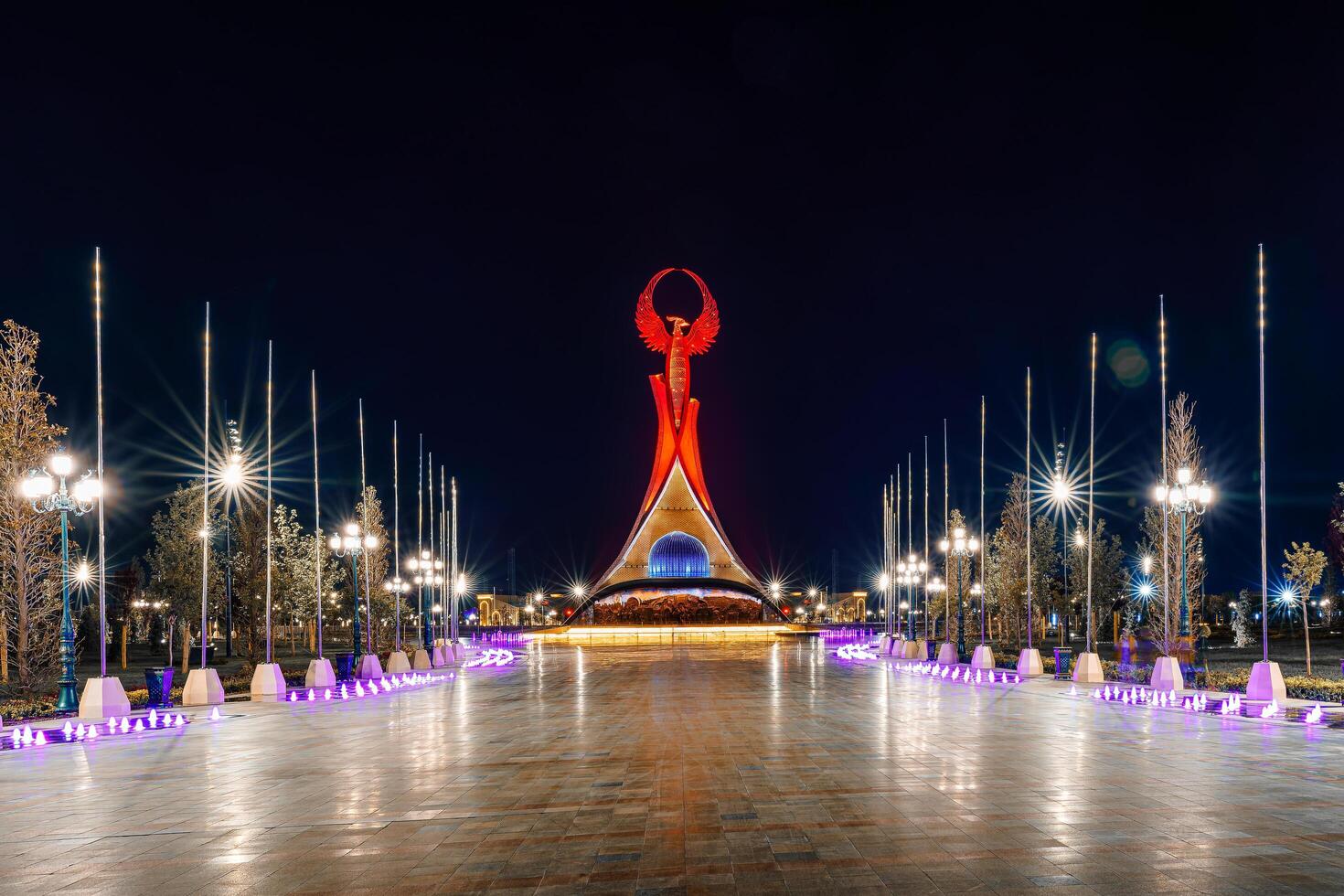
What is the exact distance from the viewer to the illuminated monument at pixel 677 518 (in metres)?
70.6

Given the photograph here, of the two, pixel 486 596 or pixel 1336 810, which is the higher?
pixel 1336 810

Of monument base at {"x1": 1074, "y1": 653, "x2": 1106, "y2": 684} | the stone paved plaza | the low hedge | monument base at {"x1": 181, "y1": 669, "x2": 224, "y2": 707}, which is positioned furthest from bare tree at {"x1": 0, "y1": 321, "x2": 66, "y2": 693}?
monument base at {"x1": 1074, "y1": 653, "x2": 1106, "y2": 684}

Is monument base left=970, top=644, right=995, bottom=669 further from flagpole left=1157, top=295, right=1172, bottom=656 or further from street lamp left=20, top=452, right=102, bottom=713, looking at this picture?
street lamp left=20, top=452, right=102, bottom=713

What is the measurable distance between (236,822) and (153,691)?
1148 centimetres

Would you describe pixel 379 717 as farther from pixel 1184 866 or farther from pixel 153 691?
pixel 1184 866

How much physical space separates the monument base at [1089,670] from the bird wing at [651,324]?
54.0 meters

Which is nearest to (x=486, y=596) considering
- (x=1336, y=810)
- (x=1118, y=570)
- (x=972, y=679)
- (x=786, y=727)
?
(x=1118, y=570)

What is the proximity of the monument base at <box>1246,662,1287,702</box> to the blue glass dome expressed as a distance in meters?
58.3

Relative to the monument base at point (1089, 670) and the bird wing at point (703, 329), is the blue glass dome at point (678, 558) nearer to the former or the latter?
the bird wing at point (703, 329)

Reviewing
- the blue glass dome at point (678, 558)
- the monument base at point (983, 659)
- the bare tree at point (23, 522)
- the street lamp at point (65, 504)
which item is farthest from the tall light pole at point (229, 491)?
the blue glass dome at point (678, 558)

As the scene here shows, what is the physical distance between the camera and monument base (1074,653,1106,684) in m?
21.7

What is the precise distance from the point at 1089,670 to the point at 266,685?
17.2 meters

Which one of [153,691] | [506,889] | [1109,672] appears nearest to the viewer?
[506,889]

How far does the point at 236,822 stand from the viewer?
8.08 m
